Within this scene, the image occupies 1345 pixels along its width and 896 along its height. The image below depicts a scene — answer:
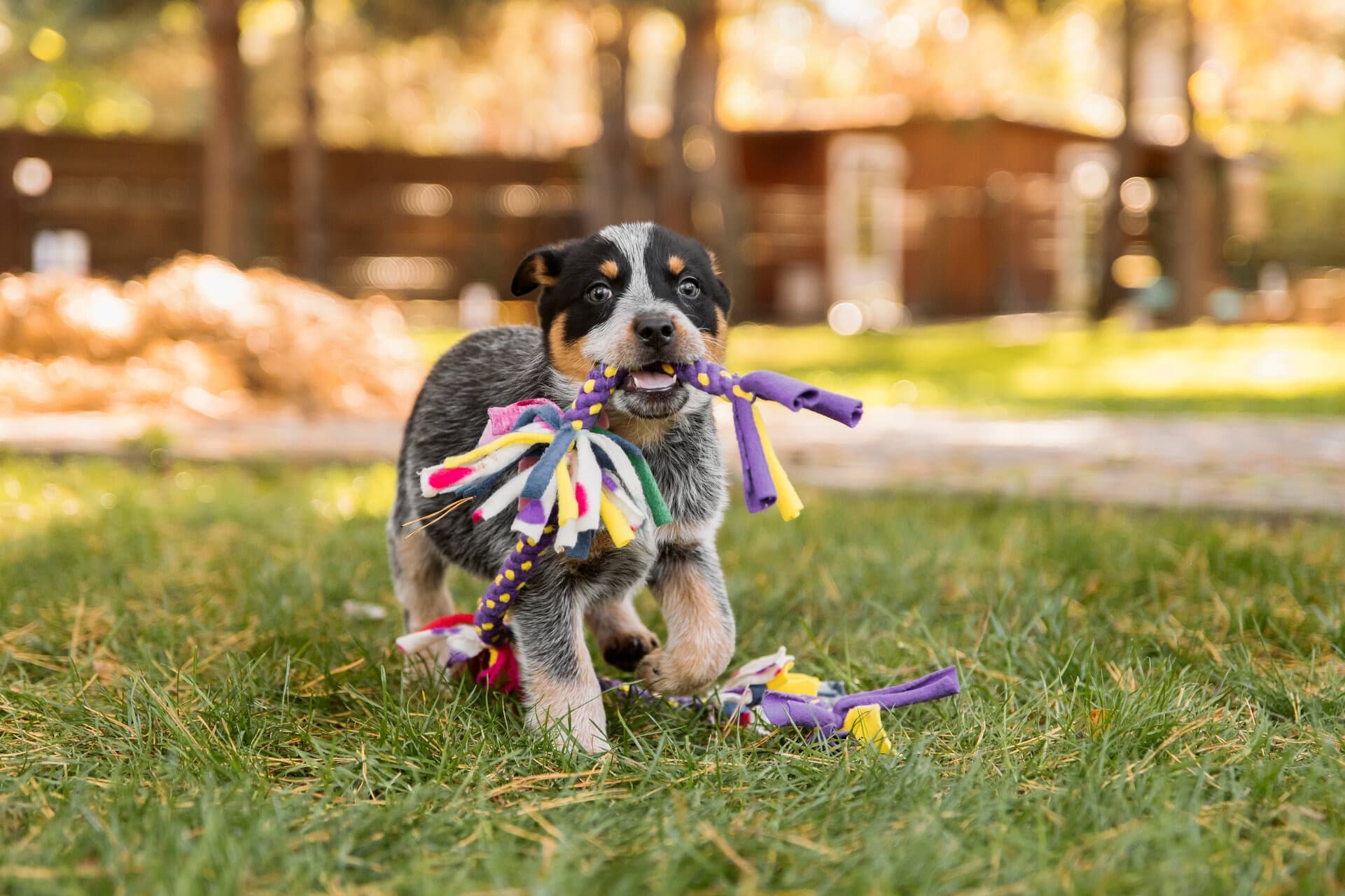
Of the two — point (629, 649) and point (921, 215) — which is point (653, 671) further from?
point (921, 215)

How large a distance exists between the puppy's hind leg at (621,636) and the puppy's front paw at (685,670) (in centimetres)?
31

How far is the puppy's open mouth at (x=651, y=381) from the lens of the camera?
2.86 m

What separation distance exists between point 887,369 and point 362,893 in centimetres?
1172

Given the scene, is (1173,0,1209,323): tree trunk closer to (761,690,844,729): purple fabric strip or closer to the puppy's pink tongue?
(761,690,844,729): purple fabric strip

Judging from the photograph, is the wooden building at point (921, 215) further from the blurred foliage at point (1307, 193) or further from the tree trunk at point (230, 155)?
the tree trunk at point (230, 155)

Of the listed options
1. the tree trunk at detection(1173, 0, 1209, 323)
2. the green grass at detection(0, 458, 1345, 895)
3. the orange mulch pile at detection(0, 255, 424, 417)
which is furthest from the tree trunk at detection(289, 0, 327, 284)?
the green grass at detection(0, 458, 1345, 895)

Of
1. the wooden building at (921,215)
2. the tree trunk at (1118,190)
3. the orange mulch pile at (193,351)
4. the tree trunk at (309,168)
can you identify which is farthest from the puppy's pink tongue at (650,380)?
the wooden building at (921,215)

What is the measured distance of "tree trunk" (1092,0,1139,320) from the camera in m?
20.5

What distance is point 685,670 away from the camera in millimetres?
3033

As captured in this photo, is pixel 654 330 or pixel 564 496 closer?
pixel 564 496

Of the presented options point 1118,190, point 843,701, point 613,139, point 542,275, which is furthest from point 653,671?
point 1118,190

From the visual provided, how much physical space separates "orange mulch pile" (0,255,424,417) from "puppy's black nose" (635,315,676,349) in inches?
269

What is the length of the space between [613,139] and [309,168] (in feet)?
14.6

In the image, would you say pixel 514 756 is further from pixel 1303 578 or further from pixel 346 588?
pixel 1303 578
